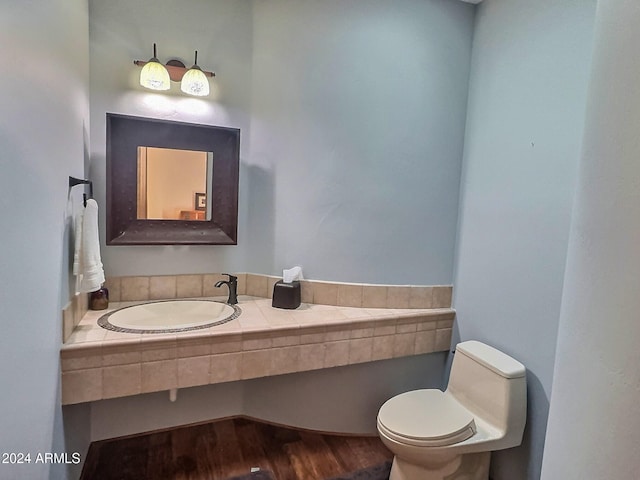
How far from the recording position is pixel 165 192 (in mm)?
2010

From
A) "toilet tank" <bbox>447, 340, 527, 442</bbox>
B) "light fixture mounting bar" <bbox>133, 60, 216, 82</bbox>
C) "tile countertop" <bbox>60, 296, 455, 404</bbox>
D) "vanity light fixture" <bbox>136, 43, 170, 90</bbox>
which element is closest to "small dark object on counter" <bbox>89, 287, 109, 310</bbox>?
"tile countertop" <bbox>60, 296, 455, 404</bbox>

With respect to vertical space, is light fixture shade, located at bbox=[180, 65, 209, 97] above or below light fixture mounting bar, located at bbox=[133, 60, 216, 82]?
below

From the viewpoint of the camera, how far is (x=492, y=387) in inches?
67.1

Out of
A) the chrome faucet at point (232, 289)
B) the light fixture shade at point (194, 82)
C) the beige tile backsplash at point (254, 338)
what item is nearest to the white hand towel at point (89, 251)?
the beige tile backsplash at point (254, 338)

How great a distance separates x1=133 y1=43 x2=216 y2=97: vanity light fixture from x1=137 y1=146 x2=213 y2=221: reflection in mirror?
0.33 m

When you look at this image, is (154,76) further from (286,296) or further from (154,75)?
(286,296)

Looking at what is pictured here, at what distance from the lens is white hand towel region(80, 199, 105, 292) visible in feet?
5.10

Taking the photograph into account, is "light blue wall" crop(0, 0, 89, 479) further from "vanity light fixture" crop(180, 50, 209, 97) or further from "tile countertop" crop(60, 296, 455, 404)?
"vanity light fixture" crop(180, 50, 209, 97)

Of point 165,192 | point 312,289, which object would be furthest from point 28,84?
point 312,289

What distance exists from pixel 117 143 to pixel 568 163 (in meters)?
2.23

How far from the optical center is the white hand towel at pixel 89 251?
61.2 inches

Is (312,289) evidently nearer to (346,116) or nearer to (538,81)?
(346,116)

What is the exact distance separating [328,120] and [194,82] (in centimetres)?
77

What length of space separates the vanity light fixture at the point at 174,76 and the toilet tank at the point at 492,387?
2.06 meters
